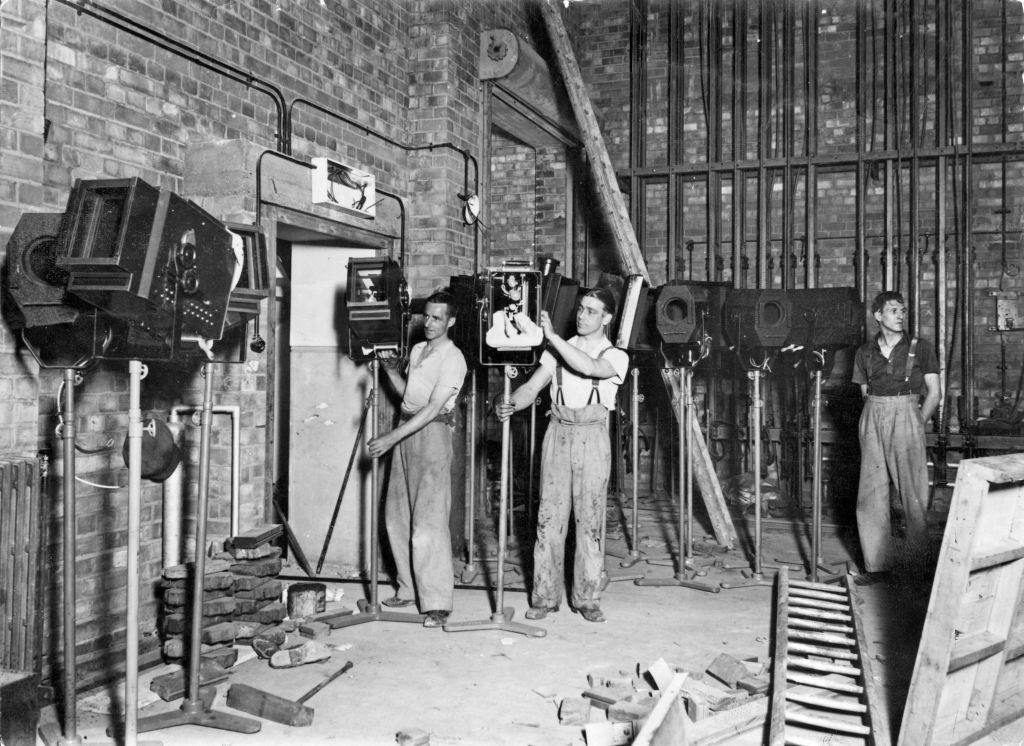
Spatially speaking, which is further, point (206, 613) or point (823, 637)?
point (823, 637)

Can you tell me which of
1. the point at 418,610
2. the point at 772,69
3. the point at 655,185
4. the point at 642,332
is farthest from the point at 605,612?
the point at 772,69

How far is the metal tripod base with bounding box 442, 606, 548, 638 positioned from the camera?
158 inches

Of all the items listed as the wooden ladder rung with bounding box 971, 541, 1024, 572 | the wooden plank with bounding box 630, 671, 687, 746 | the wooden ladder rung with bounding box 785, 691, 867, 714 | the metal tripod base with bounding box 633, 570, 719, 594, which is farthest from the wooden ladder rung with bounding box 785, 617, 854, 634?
the wooden plank with bounding box 630, 671, 687, 746

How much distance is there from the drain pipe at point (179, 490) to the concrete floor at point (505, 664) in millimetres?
612

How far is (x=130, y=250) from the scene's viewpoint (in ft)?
8.18

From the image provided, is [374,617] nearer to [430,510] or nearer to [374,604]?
[374,604]

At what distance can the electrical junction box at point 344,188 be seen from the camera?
4613mm

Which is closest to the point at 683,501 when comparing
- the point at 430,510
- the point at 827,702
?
the point at 430,510

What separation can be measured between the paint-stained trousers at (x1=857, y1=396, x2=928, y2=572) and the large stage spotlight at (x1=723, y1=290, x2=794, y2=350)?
78 cm

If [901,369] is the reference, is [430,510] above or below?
below

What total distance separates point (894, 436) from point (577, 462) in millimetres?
2175

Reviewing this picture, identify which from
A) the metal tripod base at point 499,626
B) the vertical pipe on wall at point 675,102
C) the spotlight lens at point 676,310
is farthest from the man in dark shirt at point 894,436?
the vertical pipe on wall at point 675,102

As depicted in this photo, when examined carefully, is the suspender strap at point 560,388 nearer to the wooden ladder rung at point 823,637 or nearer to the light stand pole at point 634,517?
the light stand pole at point 634,517

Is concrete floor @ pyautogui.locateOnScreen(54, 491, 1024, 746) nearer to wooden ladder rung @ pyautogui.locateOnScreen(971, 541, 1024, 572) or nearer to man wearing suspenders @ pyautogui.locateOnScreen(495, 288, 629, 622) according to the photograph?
man wearing suspenders @ pyautogui.locateOnScreen(495, 288, 629, 622)
